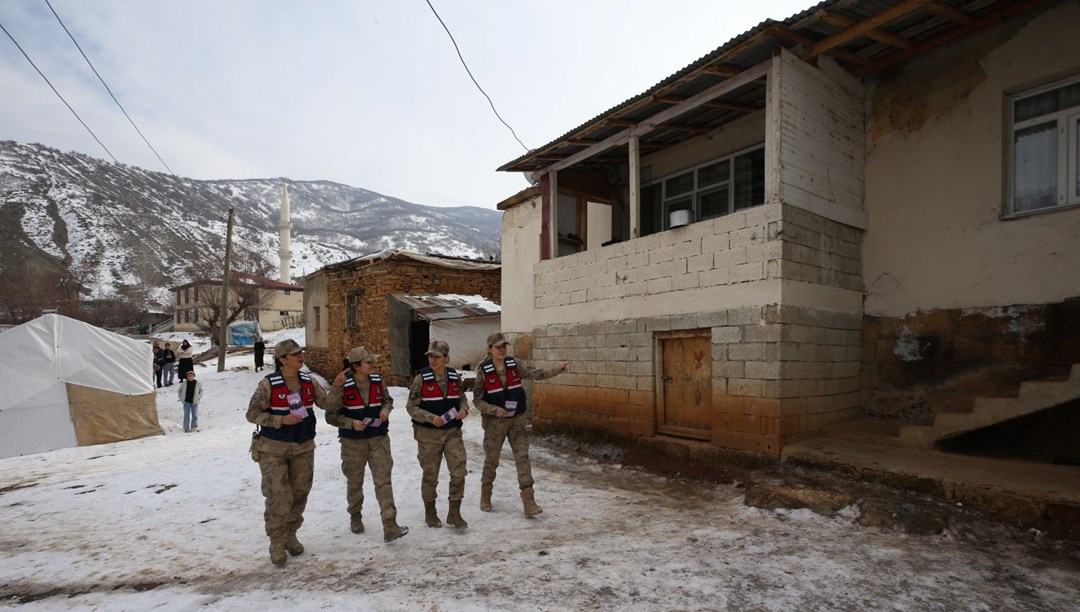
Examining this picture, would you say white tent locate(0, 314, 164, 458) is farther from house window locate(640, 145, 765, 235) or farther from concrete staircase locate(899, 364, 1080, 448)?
concrete staircase locate(899, 364, 1080, 448)

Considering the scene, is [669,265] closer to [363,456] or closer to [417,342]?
[363,456]

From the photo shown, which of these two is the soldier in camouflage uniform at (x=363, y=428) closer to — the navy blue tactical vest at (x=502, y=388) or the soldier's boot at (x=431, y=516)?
the soldier's boot at (x=431, y=516)

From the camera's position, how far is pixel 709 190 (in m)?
9.31

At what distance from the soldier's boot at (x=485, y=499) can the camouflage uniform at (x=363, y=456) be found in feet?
3.40

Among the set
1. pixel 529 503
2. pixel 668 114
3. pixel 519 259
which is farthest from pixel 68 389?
pixel 668 114

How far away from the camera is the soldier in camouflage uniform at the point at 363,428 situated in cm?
502

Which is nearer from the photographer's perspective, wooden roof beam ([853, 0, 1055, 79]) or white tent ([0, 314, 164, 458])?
wooden roof beam ([853, 0, 1055, 79])

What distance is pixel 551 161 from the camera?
1031cm

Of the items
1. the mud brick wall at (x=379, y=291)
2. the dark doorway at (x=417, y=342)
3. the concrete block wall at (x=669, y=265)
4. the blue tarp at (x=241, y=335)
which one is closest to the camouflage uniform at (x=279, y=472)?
the concrete block wall at (x=669, y=265)

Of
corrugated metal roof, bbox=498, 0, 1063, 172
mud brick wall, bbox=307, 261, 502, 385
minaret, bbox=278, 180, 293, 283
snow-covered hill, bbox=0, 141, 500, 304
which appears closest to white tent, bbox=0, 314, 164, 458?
mud brick wall, bbox=307, 261, 502, 385

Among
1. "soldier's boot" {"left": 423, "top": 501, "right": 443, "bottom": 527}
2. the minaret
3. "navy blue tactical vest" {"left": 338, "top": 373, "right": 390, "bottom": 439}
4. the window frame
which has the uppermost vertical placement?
the minaret

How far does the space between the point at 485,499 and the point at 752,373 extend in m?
3.39

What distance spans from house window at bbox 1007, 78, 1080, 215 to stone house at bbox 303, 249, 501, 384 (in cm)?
1169

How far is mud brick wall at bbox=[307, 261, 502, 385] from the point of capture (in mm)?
17688
